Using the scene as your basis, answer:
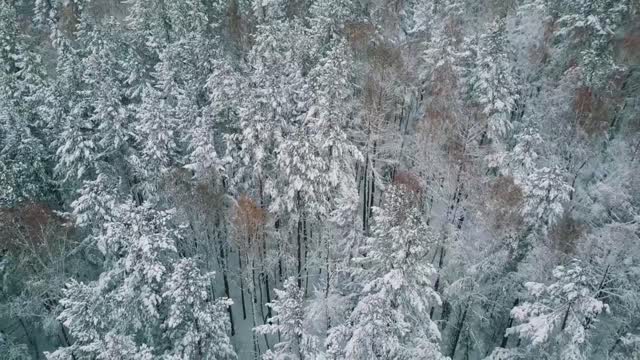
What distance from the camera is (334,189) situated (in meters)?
28.6

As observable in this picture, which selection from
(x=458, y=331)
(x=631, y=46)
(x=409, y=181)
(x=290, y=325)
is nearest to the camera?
(x=290, y=325)

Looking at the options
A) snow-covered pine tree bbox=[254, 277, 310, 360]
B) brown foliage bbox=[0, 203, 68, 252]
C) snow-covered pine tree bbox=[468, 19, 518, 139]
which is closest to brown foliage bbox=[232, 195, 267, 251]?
snow-covered pine tree bbox=[254, 277, 310, 360]

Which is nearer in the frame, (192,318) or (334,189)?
(192,318)

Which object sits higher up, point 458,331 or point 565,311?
point 565,311

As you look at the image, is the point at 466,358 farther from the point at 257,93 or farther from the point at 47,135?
the point at 47,135

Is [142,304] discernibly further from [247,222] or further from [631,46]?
[631,46]

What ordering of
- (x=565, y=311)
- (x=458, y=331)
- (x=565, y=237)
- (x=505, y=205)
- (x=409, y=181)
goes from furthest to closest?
(x=409, y=181) < (x=458, y=331) < (x=565, y=237) < (x=505, y=205) < (x=565, y=311)

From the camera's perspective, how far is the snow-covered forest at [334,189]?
851 inches

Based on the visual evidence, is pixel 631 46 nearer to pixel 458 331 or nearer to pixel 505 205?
pixel 505 205

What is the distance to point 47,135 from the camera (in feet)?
104

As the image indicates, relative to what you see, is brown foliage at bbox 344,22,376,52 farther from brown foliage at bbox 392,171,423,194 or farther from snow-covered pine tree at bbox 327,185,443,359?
snow-covered pine tree at bbox 327,185,443,359

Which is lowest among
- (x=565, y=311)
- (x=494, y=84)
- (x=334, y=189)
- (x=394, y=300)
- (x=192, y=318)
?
(x=192, y=318)

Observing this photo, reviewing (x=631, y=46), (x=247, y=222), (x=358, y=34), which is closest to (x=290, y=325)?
(x=247, y=222)

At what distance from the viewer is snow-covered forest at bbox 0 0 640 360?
21.6 m
